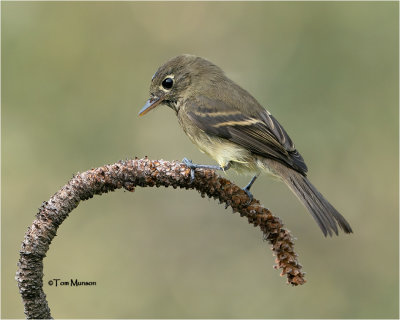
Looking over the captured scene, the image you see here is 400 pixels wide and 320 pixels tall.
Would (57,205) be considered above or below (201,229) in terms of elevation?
below

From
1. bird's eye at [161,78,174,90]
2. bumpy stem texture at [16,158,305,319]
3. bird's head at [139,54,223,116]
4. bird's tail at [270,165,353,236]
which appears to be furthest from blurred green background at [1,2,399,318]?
bumpy stem texture at [16,158,305,319]

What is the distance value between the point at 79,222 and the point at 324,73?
3.54 metres

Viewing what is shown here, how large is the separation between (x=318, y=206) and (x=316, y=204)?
0.11 ft

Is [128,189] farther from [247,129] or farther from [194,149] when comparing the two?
[194,149]

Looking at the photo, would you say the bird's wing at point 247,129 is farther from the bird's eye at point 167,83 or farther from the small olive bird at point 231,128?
the bird's eye at point 167,83

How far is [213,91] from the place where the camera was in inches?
207

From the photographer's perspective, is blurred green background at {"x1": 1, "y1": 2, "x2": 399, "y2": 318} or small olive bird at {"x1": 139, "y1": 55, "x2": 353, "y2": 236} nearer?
small olive bird at {"x1": 139, "y1": 55, "x2": 353, "y2": 236}

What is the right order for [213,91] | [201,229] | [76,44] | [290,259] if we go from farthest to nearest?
[76,44] < [201,229] < [213,91] < [290,259]

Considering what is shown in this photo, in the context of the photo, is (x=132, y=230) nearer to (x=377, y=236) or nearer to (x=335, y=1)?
(x=377, y=236)

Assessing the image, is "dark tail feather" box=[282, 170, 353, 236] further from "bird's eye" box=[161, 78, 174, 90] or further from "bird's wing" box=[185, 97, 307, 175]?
"bird's eye" box=[161, 78, 174, 90]

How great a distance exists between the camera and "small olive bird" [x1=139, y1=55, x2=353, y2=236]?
4719 mm

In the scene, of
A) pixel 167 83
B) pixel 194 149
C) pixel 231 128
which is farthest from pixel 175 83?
pixel 194 149

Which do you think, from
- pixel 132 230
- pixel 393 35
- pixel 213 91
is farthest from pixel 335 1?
pixel 132 230

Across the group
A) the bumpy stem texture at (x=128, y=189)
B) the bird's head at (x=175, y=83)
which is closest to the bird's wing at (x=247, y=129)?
the bird's head at (x=175, y=83)
